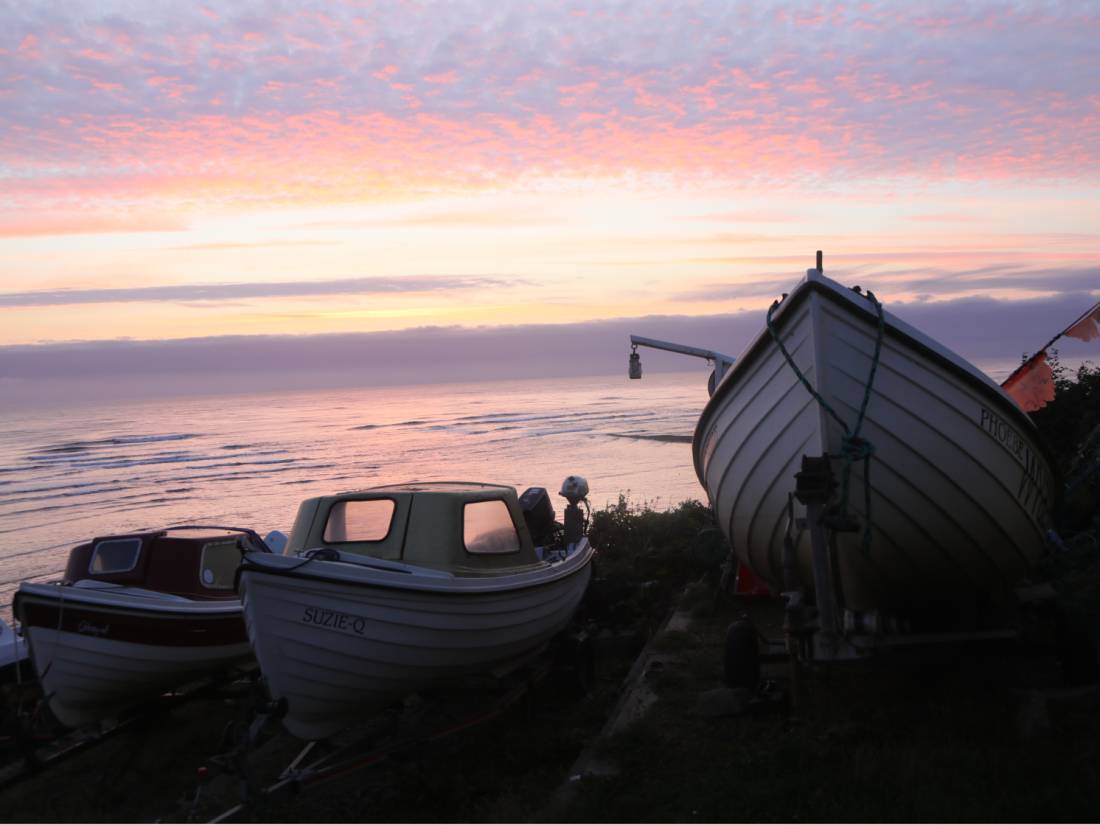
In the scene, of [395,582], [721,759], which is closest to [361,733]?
[395,582]

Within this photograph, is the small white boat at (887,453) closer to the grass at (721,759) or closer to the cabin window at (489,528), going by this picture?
the grass at (721,759)

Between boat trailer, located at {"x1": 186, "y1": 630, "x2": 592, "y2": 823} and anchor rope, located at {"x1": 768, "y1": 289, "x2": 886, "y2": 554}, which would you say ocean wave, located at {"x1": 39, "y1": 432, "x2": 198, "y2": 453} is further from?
anchor rope, located at {"x1": 768, "y1": 289, "x2": 886, "y2": 554}

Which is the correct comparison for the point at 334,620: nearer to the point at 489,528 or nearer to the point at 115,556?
the point at 489,528

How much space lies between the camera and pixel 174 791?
838 centimetres

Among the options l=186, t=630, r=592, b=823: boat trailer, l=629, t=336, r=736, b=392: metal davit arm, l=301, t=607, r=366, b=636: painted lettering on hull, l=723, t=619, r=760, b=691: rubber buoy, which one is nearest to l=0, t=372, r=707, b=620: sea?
l=629, t=336, r=736, b=392: metal davit arm

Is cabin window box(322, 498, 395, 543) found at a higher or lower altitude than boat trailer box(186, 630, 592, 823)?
higher

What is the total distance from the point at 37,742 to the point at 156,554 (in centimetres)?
201

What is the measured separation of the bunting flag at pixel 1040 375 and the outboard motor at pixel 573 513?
5.06 m

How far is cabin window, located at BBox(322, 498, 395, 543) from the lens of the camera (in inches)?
342

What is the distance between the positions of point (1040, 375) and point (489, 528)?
6.65 meters

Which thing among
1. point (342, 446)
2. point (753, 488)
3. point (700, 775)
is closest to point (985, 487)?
point (753, 488)

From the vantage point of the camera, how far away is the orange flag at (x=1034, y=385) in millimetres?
10891

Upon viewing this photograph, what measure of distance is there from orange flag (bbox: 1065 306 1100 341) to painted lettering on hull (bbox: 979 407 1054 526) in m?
4.04

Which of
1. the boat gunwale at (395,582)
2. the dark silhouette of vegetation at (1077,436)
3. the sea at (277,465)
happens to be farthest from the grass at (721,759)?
the sea at (277,465)
